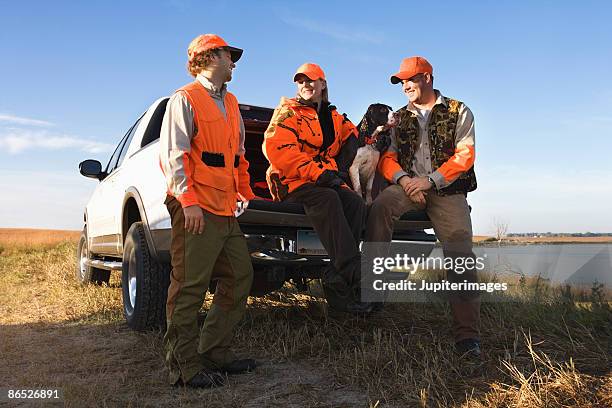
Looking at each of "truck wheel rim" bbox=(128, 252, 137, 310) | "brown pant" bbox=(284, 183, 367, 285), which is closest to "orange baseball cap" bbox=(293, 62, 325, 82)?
"brown pant" bbox=(284, 183, 367, 285)

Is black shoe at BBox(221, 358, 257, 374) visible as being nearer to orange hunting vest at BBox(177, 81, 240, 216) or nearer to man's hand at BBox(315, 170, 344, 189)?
orange hunting vest at BBox(177, 81, 240, 216)

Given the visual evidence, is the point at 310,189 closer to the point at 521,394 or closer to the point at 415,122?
the point at 415,122

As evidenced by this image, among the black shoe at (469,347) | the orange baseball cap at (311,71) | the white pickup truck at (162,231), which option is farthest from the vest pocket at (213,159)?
the black shoe at (469,347)

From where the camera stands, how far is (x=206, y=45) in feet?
11.4

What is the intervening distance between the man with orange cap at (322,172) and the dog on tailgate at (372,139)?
0.23 feet

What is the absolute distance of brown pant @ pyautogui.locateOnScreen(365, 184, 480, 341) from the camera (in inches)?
155

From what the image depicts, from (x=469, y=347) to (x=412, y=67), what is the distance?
6.49ft

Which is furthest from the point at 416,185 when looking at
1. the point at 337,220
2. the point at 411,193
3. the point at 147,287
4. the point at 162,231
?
the point at 147,287

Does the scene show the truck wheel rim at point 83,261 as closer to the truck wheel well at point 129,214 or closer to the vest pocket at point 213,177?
the truck wheel well at point 129,214

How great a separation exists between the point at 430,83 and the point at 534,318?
6.57ft

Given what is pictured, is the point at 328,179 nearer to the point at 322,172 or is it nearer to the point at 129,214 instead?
the point at 322,172

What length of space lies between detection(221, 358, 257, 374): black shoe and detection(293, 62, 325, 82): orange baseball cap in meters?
1.99

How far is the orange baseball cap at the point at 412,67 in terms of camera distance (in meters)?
4.12

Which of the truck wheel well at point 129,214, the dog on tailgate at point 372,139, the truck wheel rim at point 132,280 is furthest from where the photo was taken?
the truck wheel well at point 129,214
